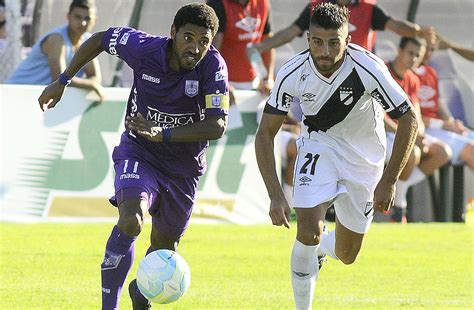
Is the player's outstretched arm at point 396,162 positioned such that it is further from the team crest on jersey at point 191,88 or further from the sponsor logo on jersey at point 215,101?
the team crest on jersey at point 191,88

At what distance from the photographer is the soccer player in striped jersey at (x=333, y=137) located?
734cm

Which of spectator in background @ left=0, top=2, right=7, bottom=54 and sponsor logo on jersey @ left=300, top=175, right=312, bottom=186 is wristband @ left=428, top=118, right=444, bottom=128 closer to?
spectator in background @ left=0, top=2, right=7, bottom=54

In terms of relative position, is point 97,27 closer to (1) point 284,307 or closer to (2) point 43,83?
(2) point 43,83

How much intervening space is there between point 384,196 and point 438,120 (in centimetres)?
882

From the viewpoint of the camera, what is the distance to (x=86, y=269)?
1024 centimetres

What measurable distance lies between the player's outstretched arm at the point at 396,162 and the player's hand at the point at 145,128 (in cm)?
141

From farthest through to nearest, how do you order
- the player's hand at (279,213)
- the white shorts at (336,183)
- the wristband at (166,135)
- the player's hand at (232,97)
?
the player's hand at (232,97), the white shorts at (336,183), the wristband at (166,135), the player's hand at (279,213)

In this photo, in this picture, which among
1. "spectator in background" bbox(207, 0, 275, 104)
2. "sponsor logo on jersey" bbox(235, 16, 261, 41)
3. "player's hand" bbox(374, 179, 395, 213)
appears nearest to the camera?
"player's hand" bbox(374, 179, 395, 213)

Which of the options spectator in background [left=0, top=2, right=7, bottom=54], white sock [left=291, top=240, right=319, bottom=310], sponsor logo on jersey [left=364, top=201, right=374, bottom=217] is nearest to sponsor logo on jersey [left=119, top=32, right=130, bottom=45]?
white sock [left=291, top=240, right=319, bottom=310]

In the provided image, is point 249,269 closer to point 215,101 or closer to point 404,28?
point 215,101

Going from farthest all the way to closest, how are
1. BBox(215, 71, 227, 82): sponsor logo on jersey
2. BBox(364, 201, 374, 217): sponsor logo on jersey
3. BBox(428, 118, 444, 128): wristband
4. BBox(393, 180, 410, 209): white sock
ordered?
BBox(428, 118, 444, 128): wristband, BBox(393, 180, 410, 209): white sock, BBox(364, 201, 374, 217): sponsor logo on jersey, BBox(215, 71, 227, 82): sponsor logo on jersey

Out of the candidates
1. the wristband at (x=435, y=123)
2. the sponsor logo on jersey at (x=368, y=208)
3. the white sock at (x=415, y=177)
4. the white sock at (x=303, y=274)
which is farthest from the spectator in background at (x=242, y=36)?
the white sock at (x=303, y=274)

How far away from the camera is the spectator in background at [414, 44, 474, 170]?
15.6m

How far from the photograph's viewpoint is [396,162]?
737 cm
